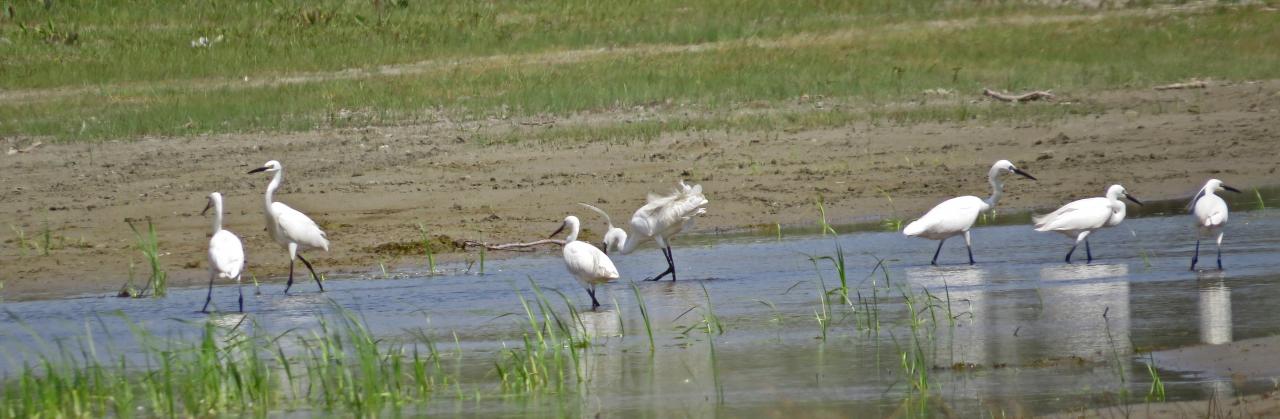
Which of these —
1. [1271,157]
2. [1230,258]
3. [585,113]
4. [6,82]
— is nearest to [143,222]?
[585,113]

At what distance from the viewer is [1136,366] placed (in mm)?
7293

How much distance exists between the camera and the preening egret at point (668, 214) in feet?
38.1

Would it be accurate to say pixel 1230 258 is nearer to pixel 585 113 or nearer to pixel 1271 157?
pixel 1271 157

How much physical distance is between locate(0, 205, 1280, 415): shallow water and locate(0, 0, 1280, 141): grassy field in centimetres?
499

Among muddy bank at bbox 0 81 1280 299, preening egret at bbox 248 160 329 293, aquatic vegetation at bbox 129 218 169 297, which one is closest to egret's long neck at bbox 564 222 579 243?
muddy bank at bbox 0 81 1280 299

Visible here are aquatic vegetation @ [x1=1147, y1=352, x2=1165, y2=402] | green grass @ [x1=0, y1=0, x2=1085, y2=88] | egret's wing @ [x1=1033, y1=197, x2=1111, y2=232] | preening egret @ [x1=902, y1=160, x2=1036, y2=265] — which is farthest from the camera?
green grass @ [x1=0, y1=0, x2=1085, y2=88]

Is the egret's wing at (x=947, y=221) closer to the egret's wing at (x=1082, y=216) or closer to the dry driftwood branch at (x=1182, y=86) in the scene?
the egret's wing at (x=1082, y=216)

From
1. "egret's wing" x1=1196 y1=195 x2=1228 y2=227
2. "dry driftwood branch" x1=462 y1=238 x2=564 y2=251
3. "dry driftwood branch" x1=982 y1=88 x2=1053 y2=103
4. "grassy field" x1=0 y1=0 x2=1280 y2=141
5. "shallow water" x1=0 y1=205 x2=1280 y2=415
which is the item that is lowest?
"dry driftwood branch" x1=462 y1=238 x2=564 y2=251

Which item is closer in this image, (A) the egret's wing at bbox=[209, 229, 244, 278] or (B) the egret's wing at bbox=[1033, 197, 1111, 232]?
(A) the egret's wing at bbox=[209, 229, 244, 278]

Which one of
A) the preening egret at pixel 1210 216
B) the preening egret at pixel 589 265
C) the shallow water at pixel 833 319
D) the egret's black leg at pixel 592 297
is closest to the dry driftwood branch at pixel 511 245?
the shallow water at pixel 833 319

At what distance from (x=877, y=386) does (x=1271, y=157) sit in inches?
387

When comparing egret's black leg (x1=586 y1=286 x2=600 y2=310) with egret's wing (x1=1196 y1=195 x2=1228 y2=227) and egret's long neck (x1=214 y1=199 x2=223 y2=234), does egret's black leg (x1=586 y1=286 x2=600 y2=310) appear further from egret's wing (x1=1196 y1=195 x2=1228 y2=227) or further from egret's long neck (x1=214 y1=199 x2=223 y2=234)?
egret's wing (x1=1196 y1=195 x2=1228 y2=227)

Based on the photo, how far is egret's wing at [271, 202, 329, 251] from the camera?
11.4 m

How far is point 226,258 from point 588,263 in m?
2.32
